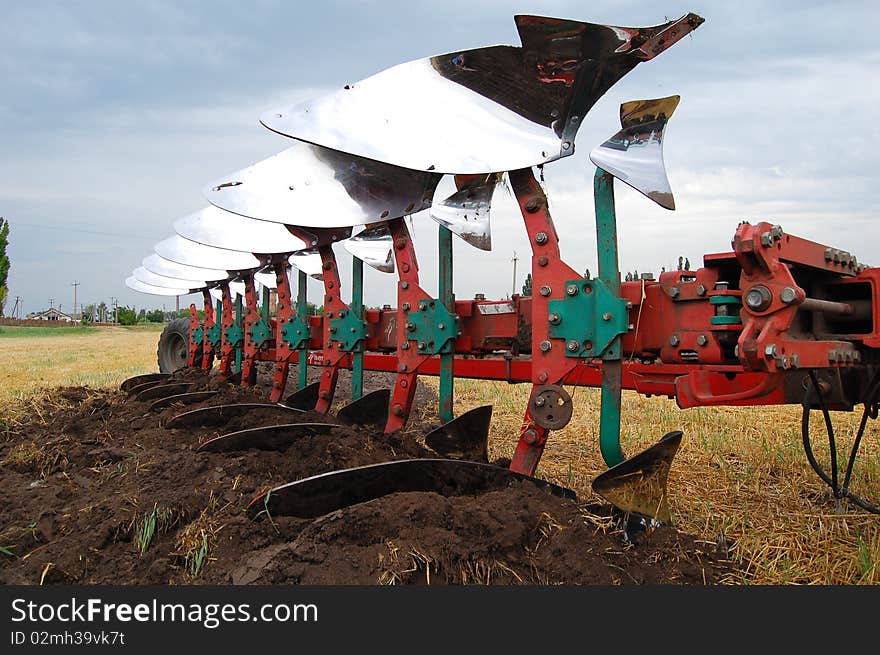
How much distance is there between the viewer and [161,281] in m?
10.0

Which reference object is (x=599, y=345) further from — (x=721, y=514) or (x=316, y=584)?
(x=316, y=584)

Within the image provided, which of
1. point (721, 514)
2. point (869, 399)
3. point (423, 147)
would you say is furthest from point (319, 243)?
point (869, 399)

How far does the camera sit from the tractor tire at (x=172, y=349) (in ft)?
33.5

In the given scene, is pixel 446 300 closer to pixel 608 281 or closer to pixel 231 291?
pixel 608 281

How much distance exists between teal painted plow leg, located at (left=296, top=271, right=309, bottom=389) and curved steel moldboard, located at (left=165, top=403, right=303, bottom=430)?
1324mm

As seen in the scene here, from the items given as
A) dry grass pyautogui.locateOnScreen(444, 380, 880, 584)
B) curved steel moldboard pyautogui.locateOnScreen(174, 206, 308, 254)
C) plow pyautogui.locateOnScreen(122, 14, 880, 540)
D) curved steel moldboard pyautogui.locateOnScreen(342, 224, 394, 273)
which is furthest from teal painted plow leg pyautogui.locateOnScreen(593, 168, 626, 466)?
curved steel moldboard pyautogui.locateOnScreen(174, 206, 308, 254)

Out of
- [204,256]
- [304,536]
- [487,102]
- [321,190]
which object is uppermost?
[487,102]

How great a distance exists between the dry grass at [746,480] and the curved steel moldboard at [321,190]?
5.42 ft

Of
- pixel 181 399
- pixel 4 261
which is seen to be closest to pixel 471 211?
pixel 181 399

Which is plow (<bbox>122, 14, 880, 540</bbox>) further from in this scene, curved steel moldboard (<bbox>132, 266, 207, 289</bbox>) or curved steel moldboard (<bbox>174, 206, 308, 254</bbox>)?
curved steel moldboard (<bbox>132, 266, 207, 289</bbox>)

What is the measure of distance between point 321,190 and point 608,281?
8.11 feet

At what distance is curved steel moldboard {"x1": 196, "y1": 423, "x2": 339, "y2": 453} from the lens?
3.60 meters

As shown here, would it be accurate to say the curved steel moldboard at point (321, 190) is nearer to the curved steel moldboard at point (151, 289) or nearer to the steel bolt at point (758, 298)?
the steel bolt at point (758, 298)

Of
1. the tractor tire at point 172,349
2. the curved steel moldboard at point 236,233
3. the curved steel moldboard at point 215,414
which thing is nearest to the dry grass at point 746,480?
the curved steel moldboard at point 215,414
